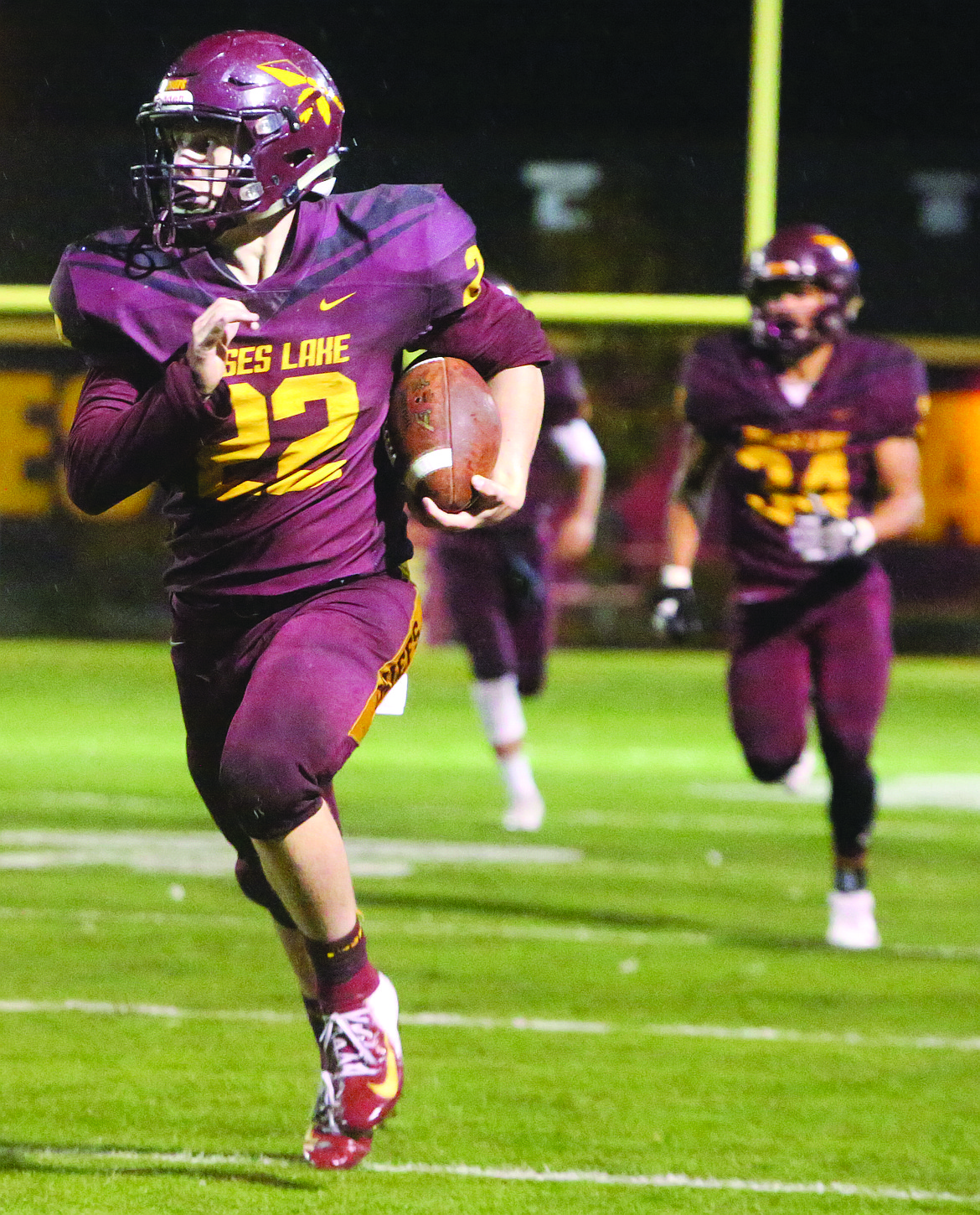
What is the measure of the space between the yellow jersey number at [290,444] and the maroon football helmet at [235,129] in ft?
0.84

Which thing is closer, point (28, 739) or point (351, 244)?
point (351, 244)

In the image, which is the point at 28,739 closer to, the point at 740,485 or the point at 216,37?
the point at 740,485

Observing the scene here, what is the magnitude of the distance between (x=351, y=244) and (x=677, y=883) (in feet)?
10.6

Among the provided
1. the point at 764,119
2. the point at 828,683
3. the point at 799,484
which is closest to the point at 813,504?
the point at 799,484

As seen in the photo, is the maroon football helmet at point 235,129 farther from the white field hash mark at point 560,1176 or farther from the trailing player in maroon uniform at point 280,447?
the white field hash mark at point 560,1176

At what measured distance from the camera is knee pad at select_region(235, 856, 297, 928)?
10.3 ft

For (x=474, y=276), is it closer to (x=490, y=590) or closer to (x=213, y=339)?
(x=213, y=339)

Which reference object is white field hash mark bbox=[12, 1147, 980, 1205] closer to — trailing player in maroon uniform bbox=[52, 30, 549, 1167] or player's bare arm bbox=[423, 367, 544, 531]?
trailing player in maroon uniform bbox=[52, 30, 549, 1167]

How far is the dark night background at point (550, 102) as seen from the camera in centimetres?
1216

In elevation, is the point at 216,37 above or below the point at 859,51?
above

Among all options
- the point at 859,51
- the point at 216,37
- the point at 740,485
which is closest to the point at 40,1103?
the point at 216,37

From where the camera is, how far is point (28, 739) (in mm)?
9391

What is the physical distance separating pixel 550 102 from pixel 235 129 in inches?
426

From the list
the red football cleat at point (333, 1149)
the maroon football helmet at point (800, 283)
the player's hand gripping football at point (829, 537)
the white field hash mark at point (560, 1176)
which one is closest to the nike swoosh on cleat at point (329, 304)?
the red football cleat at point (333, 1149)
